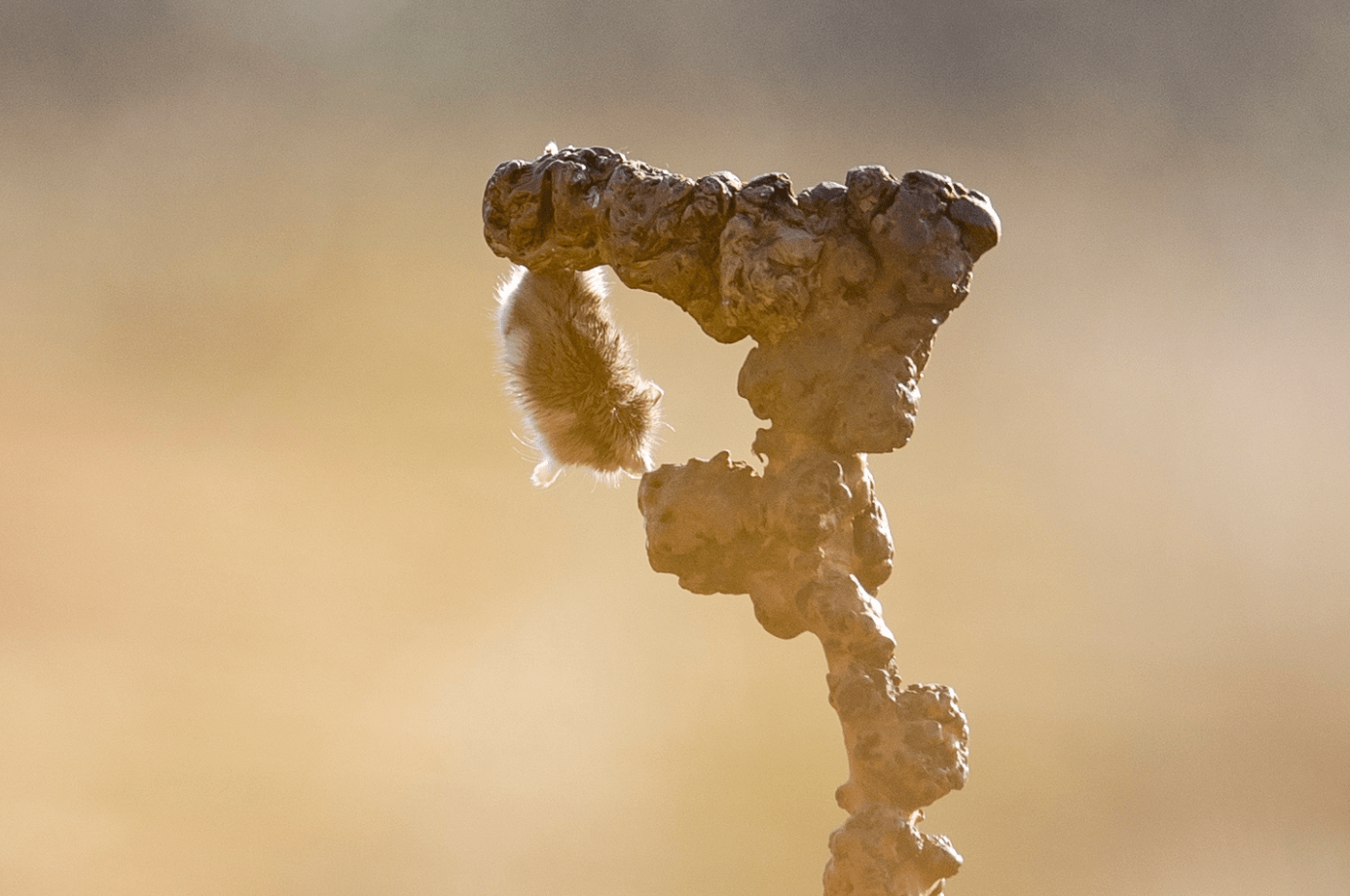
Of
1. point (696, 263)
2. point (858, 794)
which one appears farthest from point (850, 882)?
point (696, 263)

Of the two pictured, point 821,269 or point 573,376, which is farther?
point 573,376

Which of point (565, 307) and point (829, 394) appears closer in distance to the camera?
point (829, 394)

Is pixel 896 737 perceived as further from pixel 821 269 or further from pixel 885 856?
pixel 821 269

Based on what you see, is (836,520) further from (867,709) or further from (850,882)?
(850,882)

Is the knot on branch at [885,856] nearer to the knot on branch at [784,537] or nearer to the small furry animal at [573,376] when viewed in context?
the knot on branch at [784,537]

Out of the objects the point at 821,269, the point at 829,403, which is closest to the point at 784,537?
the point at 829,403

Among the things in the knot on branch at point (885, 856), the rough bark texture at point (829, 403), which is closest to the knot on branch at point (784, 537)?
the rough bark texture at point (829, 403)

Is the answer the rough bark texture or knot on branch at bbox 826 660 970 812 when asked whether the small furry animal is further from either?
knot on branch at bbox 826 660 970 812
